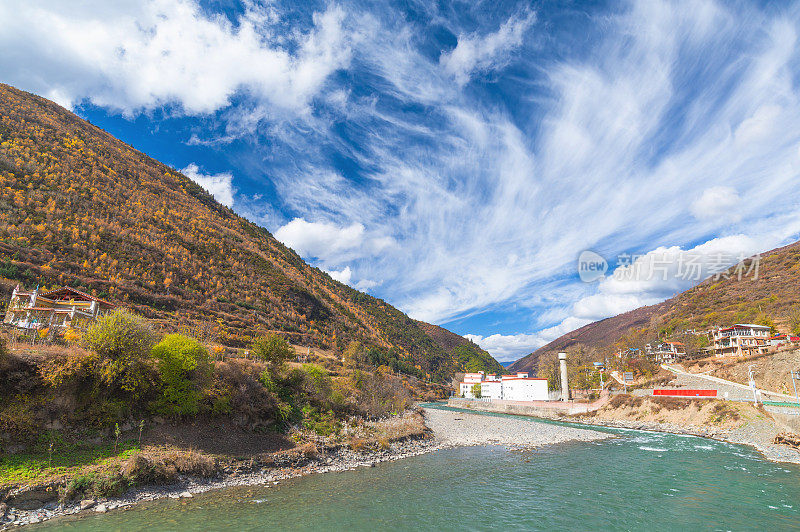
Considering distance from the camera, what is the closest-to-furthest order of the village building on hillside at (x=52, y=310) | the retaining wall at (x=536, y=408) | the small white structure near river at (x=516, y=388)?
the village building on hillside at (x=52, y=310) < the retaining wall at (x=536, y=408) < the small white structure near river at (x=516, y=388)

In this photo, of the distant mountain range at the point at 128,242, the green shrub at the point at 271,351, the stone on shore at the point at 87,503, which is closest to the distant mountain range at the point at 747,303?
the distant mountain range at the point at 128,242

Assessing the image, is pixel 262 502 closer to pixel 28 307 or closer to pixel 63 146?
pixel 28 307

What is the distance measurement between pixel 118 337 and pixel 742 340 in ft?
304

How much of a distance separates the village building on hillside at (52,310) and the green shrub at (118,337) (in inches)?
219

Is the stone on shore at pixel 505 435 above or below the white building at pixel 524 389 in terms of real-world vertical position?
below

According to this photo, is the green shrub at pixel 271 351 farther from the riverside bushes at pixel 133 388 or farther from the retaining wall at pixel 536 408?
the retaining wall at pixel 536 408

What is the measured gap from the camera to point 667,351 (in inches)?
3201

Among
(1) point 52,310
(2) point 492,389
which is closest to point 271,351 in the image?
(1) point 52,310

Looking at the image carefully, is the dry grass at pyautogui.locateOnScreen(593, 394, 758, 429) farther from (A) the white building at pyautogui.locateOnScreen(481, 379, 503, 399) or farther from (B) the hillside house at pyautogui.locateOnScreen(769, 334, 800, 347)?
(A) the white building at pyautogui.locateOnScreen(481, 379, 503, 399)

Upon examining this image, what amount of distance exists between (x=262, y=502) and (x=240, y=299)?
58.7 meters

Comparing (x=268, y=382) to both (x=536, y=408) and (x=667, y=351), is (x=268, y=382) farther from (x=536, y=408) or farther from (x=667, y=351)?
(x=667, y=351)

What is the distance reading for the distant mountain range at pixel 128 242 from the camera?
45.2 m

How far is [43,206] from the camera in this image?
49844 millimetres

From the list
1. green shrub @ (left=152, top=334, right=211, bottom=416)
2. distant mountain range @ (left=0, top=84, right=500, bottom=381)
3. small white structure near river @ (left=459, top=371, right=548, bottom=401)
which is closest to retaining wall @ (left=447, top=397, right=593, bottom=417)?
small white structure near river @ (left=459, top=371, right=548, bottom=401)
